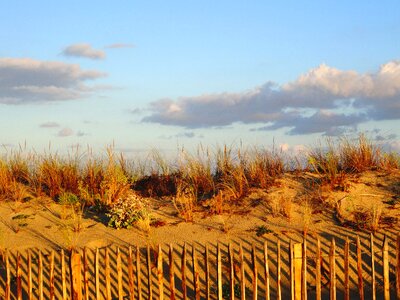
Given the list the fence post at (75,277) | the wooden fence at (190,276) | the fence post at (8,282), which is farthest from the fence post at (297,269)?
the fence post at (8,282)

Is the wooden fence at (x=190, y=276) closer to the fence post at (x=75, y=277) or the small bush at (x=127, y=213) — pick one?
the fence post at (x=75, y=277)

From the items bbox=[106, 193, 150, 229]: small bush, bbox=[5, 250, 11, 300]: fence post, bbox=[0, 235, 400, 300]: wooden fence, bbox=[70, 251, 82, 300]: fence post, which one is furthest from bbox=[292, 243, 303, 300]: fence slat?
bbox=[5, 250, 11, 300]: fence post

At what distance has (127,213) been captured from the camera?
34.0ft

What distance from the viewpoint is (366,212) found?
1048 cm

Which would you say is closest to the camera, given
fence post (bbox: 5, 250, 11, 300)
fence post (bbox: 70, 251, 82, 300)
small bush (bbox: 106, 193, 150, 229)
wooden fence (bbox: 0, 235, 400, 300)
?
wooden fence (bbox: 0, 235, 400, 300)

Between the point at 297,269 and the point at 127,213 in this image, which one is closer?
the point at 297,269

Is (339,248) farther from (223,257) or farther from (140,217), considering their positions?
(140,217)

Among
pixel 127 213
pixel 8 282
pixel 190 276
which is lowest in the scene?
pixel 190 276

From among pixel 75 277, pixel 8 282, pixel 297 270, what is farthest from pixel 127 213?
pixel 297 270

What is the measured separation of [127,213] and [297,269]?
159 inches

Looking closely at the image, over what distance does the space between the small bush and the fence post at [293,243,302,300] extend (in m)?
3.67

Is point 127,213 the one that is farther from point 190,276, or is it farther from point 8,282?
point 8,282

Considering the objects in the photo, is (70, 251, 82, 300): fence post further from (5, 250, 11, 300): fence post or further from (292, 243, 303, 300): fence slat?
(292, 243, 303, 300): fence slat

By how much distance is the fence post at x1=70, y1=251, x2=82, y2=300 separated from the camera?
791 cm
